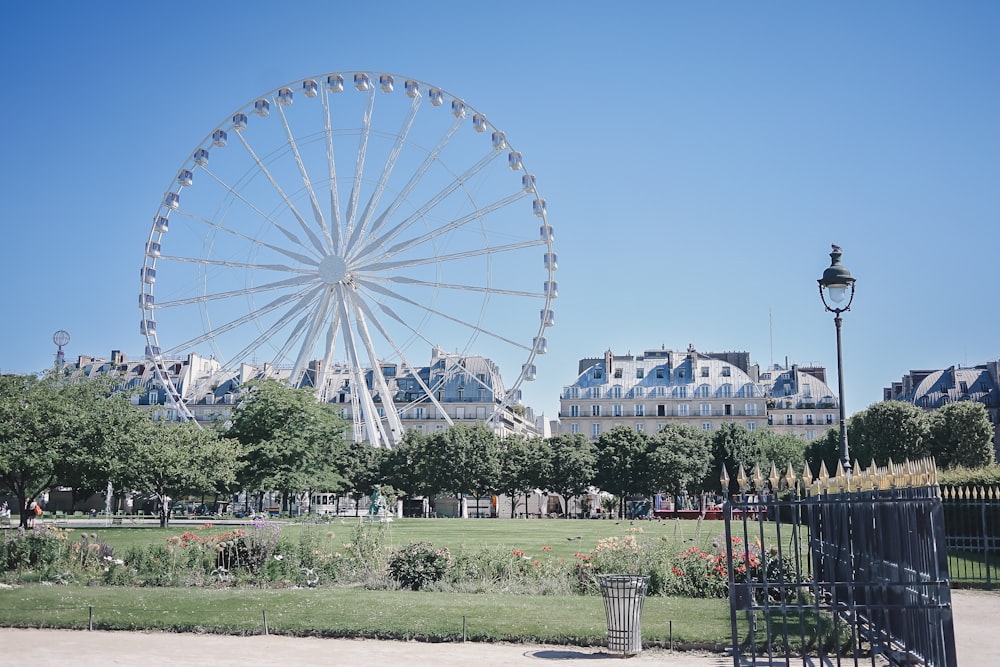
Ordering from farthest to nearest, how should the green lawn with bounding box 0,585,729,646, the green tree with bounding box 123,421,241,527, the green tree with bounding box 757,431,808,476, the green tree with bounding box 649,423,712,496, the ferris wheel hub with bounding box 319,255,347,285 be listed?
the green tree with bounding box 757,431,808,476
the green tree with bounding box 649,423,712,496
the ferris wheel hub with bounding box 319,255,347,285
the green tree with bounding box 123,421,241,527
the green lawn with bounding box 0,585,729,646

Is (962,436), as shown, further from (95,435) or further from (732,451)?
(95,435)


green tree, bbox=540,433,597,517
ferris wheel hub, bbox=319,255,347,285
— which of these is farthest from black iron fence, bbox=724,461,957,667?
green tree, bbox=540,433,597,517

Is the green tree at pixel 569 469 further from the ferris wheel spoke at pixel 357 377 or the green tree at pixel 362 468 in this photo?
the ferris wheel spoke at pixel 357 377

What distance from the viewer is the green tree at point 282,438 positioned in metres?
48.7

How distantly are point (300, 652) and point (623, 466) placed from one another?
6176 cm

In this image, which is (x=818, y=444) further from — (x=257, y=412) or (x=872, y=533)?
(x=872, y=533)

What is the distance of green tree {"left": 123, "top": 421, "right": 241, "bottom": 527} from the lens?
1547 inches

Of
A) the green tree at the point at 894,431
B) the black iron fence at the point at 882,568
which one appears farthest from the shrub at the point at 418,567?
the green tree at the point at 894,431

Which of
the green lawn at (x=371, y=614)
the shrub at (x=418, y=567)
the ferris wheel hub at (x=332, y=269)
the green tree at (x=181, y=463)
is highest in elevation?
the ferris wheel hub at (x=332, y=269)

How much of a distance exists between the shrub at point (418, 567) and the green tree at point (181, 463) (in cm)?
2040

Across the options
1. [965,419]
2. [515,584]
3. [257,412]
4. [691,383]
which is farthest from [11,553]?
[691,383]

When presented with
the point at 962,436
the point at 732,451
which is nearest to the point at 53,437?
the point at 962,436

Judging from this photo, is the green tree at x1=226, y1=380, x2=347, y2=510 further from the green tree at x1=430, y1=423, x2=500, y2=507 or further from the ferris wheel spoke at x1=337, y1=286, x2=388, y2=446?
the green tree at x1=430, y1=423, x2=500, y2=507

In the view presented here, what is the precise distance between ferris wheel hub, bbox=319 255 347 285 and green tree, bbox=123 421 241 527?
8445mm
